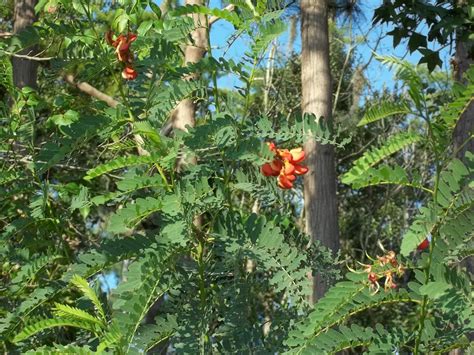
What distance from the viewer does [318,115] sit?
5.25 meters

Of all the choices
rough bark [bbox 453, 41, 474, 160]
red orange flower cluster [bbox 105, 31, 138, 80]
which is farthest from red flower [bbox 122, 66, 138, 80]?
rough bark [bbox 453, 41, 474, 160]

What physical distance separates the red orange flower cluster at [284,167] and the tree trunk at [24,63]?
3725 millimetres

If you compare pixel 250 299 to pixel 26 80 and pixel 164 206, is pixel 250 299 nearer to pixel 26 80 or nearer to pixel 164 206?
pixel 164 206

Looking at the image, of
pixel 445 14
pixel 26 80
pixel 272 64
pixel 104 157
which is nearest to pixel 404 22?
pixel 445 14

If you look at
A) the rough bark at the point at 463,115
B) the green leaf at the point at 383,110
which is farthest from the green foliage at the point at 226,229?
the rough bark at the point at 463,115

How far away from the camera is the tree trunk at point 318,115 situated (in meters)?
5.11

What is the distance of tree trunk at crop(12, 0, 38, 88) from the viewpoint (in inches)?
217

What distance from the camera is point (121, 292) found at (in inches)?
67.2

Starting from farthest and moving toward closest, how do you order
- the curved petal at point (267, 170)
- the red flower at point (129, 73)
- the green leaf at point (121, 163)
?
the red flower at point (129, 73) < the curved petal at point (267, 170) < the green leaf at point (121, 163)

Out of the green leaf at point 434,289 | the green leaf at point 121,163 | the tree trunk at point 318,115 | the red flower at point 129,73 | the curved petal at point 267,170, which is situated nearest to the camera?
the green leaf at point 434,289

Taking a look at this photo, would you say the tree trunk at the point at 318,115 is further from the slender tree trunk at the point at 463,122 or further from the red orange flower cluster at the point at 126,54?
the red orange flower cluster at the point at 126,54

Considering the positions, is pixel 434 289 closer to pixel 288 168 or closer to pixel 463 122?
pixel 288 168

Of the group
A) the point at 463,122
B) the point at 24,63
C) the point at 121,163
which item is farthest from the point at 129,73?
the point at 24,63

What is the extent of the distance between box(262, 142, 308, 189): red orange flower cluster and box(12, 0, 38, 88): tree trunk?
3725 millimetres
